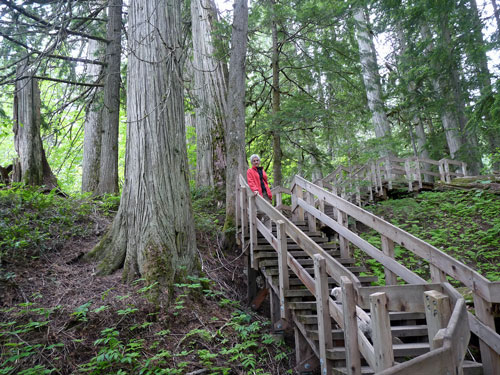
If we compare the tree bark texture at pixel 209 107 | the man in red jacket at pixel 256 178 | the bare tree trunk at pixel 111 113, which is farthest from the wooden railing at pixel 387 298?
the bare tree trunk at pixel 111 113

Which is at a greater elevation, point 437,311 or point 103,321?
point 437,311

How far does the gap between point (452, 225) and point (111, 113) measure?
30.2 ft

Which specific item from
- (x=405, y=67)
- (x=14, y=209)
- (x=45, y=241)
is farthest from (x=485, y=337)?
(x=405, y=67)

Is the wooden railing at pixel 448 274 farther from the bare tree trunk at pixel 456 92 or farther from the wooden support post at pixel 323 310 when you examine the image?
the bare tree trunk at pixel 456 92

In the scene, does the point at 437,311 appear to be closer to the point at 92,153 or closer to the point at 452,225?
the point at 452,225

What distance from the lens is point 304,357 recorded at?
4.68 metres

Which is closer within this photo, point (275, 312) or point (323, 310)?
point (323, 310)

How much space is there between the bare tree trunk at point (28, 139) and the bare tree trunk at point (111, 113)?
1238mm

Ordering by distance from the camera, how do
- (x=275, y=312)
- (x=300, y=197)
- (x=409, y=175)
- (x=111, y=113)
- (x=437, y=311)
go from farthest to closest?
(x=409, y=175) → (x=111, y=113) → (x=300, y=197) → (x=275, y=312) → (x=437, y=311)

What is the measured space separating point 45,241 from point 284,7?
9170 mm

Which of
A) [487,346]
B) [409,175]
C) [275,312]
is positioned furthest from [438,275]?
[409,175]

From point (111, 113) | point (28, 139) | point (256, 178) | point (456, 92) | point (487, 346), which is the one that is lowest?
point (487, 346)

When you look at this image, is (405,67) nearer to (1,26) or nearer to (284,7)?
(284,7)

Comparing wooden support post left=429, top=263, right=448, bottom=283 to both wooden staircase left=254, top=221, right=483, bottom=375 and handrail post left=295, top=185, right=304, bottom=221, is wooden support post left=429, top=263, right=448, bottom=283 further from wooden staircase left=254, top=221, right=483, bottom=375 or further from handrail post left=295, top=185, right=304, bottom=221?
handrail post left=295, top=185, right=304, bottom=221
